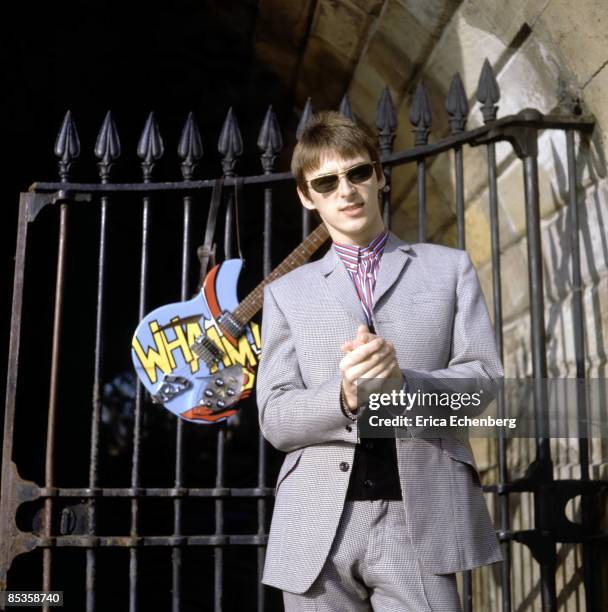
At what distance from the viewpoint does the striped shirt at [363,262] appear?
6.85 ft

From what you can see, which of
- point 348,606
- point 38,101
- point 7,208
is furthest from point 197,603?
point 348,606

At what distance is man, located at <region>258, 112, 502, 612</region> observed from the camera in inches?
71.1

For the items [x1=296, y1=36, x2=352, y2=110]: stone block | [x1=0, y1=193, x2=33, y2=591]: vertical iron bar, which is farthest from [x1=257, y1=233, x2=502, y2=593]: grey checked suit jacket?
[x1=296, y1=36, x2=352, y2=110]: stone block

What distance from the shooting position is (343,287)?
2.06 meters

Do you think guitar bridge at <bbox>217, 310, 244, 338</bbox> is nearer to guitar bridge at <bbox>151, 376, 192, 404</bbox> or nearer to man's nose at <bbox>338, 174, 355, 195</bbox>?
guitar bridge at <bbox>151, 376, 192, 404</bbox>

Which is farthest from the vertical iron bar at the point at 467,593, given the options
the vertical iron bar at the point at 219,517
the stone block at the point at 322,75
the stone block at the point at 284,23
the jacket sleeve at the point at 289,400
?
the stone block at the point at 284,23

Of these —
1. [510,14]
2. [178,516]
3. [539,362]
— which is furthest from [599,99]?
[178,516]

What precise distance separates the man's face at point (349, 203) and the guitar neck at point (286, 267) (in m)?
0.98

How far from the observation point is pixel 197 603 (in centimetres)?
594

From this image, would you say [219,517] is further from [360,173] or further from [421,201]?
[360,173]

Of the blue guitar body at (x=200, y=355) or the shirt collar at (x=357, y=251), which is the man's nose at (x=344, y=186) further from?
the blue guitar body at (x=200, y=355)

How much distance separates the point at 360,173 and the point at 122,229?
466cm

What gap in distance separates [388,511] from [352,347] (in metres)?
0.37

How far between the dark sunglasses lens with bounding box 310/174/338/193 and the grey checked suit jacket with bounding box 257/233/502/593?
159mm
